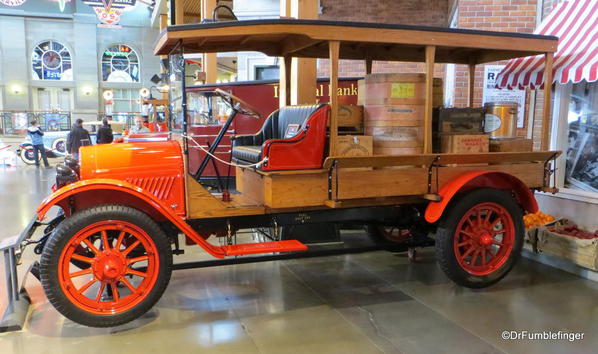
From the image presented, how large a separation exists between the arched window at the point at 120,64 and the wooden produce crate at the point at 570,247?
2655cm

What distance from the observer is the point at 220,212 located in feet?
11.3

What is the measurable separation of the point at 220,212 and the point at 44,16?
1081 inches

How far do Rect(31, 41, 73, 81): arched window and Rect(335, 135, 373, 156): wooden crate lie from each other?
88.5ft

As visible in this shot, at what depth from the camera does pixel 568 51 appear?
4.50 meters

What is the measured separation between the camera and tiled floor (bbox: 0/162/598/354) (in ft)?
9.85

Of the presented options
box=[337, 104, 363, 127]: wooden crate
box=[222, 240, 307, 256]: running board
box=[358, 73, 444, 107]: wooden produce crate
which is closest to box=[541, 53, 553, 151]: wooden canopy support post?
box=[358, 73, 444, 107]: wooden produce crate

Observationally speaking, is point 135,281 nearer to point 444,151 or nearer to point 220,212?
point 220,212

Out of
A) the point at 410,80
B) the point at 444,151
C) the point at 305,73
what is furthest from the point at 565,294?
the point at 305,73

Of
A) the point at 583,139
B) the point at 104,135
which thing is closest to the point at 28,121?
the point at 104,135

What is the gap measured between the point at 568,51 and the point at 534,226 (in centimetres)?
175

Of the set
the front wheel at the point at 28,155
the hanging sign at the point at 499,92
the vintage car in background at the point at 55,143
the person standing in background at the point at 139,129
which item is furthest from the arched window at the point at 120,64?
the hanging sign at the point at 499,92

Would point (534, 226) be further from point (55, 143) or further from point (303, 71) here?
point (55, 143)

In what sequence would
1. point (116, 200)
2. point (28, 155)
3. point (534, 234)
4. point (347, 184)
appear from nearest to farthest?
point (116, 200), point (347, 184), point (534, 234), point (28, 155)

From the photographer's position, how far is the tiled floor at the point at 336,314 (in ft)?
9.85
